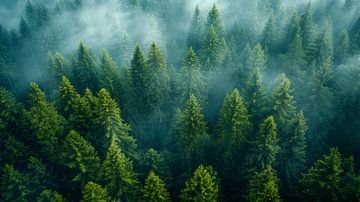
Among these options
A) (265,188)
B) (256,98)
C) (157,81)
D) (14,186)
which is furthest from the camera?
(157,81)

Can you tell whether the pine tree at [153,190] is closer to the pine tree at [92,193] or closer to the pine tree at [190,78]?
the pine tree at [92,193]

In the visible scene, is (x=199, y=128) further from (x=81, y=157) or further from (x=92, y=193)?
(x=92, y=193)

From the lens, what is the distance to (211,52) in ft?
153

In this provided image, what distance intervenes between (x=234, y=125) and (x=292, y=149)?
672 cm

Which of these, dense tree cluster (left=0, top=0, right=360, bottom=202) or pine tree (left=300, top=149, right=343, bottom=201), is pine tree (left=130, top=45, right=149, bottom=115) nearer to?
dense tree cluster (left=0, top=0, right=360, bottom=202)

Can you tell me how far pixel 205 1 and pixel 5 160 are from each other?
210 feet

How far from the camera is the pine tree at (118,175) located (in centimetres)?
2922

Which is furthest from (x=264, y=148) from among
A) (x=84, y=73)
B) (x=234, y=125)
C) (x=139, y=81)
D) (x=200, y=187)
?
(x=84, y=73)

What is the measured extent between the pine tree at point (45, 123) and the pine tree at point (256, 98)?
22.1m

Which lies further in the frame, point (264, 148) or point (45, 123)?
point (45, 123)

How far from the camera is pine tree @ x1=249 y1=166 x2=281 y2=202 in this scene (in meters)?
26.0

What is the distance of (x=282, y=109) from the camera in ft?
113

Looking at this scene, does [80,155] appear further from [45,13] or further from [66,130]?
[45,13]

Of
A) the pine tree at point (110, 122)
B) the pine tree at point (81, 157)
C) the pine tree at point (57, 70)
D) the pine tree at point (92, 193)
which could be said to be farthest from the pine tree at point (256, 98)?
the pine tree at point (57, 70)
